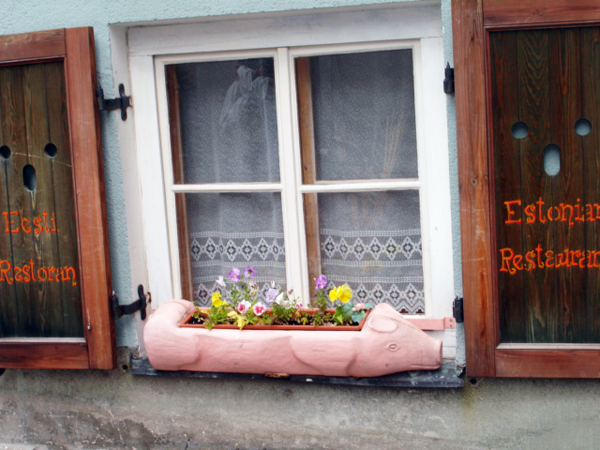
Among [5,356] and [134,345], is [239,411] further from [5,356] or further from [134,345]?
[5,356]

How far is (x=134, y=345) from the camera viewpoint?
3631 millimetres

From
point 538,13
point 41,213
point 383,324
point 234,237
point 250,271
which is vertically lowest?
point 383,324

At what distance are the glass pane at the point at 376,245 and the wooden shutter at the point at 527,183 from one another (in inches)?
14.9

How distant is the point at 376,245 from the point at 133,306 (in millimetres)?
1063

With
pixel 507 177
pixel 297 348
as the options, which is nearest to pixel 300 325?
pixel 297 348

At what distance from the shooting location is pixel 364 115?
136 inches

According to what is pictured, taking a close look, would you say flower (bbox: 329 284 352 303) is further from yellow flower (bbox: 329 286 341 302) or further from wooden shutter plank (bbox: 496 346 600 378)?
wooden shutter plank (bbox: 496 346 600 378)

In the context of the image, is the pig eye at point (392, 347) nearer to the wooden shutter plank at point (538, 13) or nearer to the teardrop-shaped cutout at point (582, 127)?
the teardrop-shaped cutout at point (582, 127)

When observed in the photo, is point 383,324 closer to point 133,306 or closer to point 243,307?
point 243,307

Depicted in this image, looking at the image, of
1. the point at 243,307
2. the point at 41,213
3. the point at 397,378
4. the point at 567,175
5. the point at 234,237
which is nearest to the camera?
the point at 567,175

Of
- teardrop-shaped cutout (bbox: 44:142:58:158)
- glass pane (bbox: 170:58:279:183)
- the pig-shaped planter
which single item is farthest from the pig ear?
teardrop-shaped cutout (bbox: 44:142:58:158)

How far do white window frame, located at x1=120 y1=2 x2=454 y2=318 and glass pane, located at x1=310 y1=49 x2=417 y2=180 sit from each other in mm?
68

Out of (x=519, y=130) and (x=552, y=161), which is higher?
(x=519, y=130)

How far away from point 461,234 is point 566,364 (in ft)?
2.03
